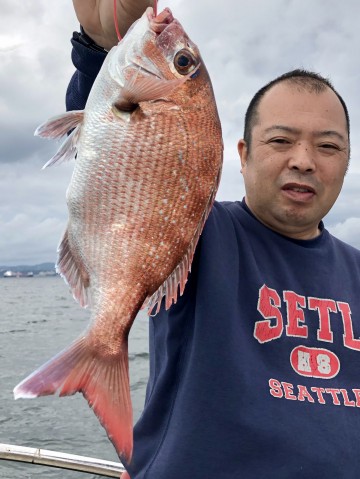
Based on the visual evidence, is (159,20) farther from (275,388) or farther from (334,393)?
(334,393)

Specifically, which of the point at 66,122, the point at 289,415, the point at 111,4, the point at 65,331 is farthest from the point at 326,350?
the point at 65,331

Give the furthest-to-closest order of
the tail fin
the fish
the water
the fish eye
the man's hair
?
the water → the man's hair → the fish eye → the fish → the tail fin

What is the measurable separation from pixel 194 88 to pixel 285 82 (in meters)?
0.77

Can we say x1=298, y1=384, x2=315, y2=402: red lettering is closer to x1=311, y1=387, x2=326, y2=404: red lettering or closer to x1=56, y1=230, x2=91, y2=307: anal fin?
x1=311, y1=387, x2=326, y2=404: red lettering

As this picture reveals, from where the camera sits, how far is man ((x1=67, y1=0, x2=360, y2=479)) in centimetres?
178

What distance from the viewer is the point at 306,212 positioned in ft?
7.24

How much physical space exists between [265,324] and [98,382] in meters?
0.78

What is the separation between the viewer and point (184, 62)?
1.69 meters

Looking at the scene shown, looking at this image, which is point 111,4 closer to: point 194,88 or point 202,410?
point 194,88

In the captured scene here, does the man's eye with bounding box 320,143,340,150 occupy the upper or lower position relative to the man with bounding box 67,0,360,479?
upper

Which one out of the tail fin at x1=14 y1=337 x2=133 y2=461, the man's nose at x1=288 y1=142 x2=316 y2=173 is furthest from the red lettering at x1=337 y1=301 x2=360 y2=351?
the tail fin at x1=14 y1=337 x2=133 y2=461

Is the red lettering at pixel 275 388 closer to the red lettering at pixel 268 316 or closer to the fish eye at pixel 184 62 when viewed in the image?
the red lettering at pixel 268 316

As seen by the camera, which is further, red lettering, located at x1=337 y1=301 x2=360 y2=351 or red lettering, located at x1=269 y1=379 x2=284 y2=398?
red lettering, located at x1=337 y1=301 x2=360 y2=351

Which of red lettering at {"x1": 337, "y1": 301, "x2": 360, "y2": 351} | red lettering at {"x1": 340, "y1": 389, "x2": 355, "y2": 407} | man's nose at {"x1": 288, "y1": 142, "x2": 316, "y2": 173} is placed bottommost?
red lettering at {"x1": 340, "y1": 389, "x2": 355, "y2": 407}
